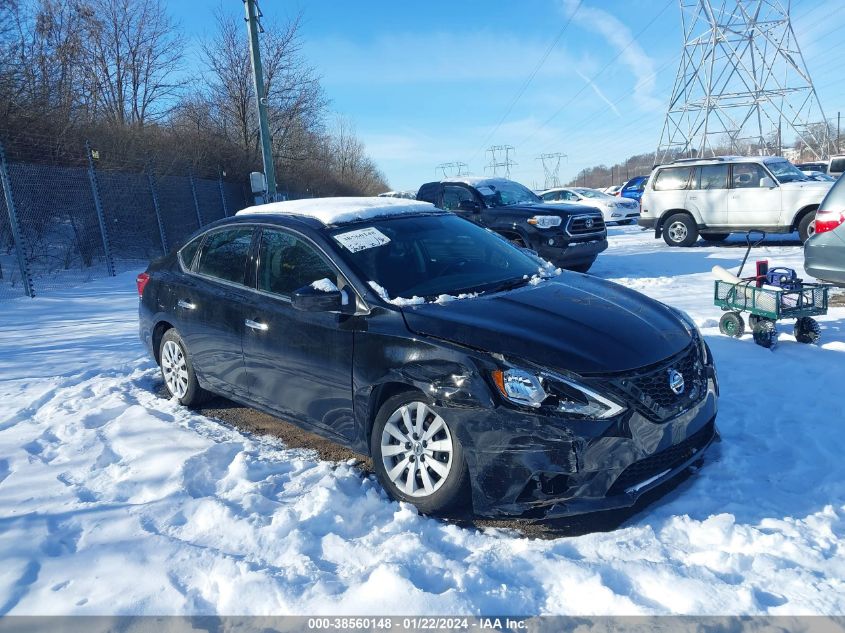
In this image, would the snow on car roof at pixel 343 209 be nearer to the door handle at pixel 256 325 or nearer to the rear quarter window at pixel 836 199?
the door handle at pixel 256 325

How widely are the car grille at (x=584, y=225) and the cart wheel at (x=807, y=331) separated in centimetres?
450

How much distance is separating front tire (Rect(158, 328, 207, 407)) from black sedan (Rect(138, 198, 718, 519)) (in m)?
0.05

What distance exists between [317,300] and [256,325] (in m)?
0.85

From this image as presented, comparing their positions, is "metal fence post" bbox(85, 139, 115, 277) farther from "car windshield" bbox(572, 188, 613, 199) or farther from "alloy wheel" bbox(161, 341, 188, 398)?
"car windshield" bbox(572, 188, 613, 199)

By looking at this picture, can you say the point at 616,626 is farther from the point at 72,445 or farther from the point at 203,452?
the point at 72,445

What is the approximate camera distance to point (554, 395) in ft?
9.56

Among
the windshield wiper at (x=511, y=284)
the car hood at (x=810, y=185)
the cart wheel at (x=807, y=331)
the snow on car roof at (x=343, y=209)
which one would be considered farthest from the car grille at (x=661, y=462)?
the car hood at (x=810, y=185)

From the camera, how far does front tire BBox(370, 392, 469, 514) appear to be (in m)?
3.08

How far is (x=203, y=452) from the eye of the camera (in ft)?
13.1

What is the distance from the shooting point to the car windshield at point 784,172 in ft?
42.9

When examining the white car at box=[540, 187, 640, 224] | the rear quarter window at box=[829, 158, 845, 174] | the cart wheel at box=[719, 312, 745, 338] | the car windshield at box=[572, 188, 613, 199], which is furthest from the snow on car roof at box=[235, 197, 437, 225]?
A: the car windshield at box=[572, 188, 613, 199]

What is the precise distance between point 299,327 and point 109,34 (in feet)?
83.9

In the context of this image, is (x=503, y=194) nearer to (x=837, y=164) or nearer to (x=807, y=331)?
(x=807, y=331)

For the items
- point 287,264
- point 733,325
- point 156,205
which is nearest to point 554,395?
point 287,264
